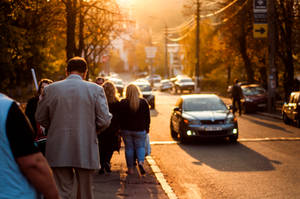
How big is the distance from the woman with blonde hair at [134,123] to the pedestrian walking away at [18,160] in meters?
6.72

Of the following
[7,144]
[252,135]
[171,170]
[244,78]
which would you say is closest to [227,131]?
[252,135]

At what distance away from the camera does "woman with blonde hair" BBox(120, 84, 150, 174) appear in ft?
31.2

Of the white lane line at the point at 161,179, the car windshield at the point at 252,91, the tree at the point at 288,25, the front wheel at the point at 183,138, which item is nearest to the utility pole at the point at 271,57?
the car windshield at the point at 252,91

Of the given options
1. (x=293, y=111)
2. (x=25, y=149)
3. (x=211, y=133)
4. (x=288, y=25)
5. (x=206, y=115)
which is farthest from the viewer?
(x=288, y=25)

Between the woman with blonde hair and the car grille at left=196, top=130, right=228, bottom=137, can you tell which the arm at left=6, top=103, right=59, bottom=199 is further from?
the car grille at left=196, top=130, right=228, bottom=137

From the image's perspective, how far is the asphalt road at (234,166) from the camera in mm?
8267

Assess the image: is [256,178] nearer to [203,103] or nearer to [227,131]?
[227,131]

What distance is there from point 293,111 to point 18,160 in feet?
61.5

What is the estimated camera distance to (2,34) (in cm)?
1670

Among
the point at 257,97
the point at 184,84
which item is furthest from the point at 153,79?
the point at 257,97

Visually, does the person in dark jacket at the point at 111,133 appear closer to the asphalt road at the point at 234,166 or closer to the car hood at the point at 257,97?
the asphalt road at the point at 234,166

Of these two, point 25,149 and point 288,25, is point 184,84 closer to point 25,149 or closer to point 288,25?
point 288,25

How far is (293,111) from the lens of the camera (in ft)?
66.6

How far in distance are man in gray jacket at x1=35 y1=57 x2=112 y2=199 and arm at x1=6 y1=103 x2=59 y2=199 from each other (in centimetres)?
244
